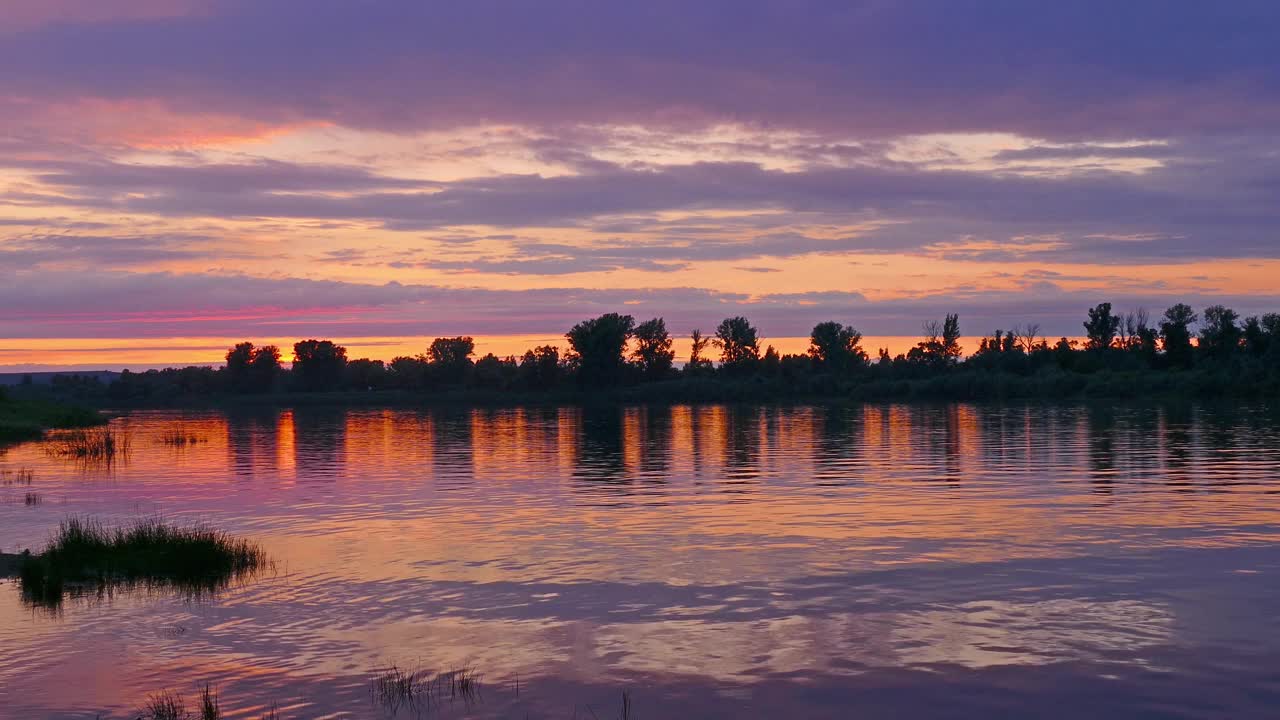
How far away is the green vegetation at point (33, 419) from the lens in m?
92.3

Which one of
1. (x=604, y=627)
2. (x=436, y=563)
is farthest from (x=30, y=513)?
(x=604, y=627)

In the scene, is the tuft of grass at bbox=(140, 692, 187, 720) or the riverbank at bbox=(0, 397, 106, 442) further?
the riverbank at bbox=(0, 397, 106, 442)

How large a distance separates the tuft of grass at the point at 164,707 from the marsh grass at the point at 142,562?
810cm

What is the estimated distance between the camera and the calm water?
55.8 feet

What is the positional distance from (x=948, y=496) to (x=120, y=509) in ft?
100

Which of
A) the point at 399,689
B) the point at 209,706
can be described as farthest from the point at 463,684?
the point at 209,706

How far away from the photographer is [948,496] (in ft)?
136

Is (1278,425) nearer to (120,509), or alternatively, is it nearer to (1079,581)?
(1079,581)

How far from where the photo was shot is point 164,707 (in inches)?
624

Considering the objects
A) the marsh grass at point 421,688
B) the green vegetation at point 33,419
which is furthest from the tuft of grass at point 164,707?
the green vegetation at point 33,419

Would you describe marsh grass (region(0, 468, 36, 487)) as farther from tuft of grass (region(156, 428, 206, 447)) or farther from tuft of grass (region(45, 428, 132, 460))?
tuft of grass (region(156, 428, 206, 447))

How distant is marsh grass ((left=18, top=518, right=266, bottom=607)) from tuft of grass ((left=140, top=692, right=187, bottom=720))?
810 cm

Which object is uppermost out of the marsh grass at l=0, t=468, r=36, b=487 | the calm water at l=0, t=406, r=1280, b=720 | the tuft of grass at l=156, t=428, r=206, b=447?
the marsh grass at l=0, t=468, r=36, b=487

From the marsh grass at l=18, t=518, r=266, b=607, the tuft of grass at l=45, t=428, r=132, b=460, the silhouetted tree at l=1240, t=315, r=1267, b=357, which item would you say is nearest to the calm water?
the marsh grass at l=18, t=518, r=266, b=607
